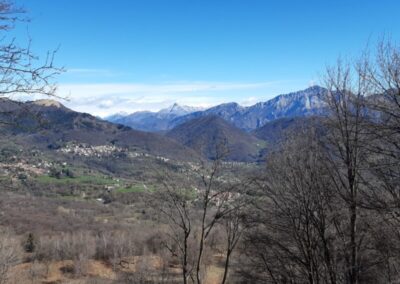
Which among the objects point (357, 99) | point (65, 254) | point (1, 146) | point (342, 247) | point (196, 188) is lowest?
point (65, 254)

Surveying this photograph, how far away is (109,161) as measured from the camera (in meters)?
156

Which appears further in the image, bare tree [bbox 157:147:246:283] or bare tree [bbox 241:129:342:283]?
bare tree [bbox 157:147:246:283]

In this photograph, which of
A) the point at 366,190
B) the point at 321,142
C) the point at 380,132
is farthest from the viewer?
the point at 321,142

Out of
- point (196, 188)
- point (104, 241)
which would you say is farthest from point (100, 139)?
point (196, 188)

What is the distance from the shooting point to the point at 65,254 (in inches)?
1970

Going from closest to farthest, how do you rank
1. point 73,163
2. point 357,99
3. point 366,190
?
point 357,99 < point 366,190 < point 73,163

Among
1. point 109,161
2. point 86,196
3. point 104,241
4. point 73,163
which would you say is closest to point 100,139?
point 109,161

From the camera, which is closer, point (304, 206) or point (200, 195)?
point (304, 206)

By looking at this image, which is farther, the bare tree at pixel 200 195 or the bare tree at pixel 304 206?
the bare tree at pixel 200 195

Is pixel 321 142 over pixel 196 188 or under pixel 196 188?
over

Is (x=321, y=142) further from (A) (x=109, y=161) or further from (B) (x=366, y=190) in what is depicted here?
(A) (x=109, y=161)

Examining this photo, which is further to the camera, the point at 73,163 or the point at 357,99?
the point at 73,163

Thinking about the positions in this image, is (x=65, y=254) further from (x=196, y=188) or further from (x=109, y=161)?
(x=109, y=161)

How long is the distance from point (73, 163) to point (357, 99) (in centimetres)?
14154
